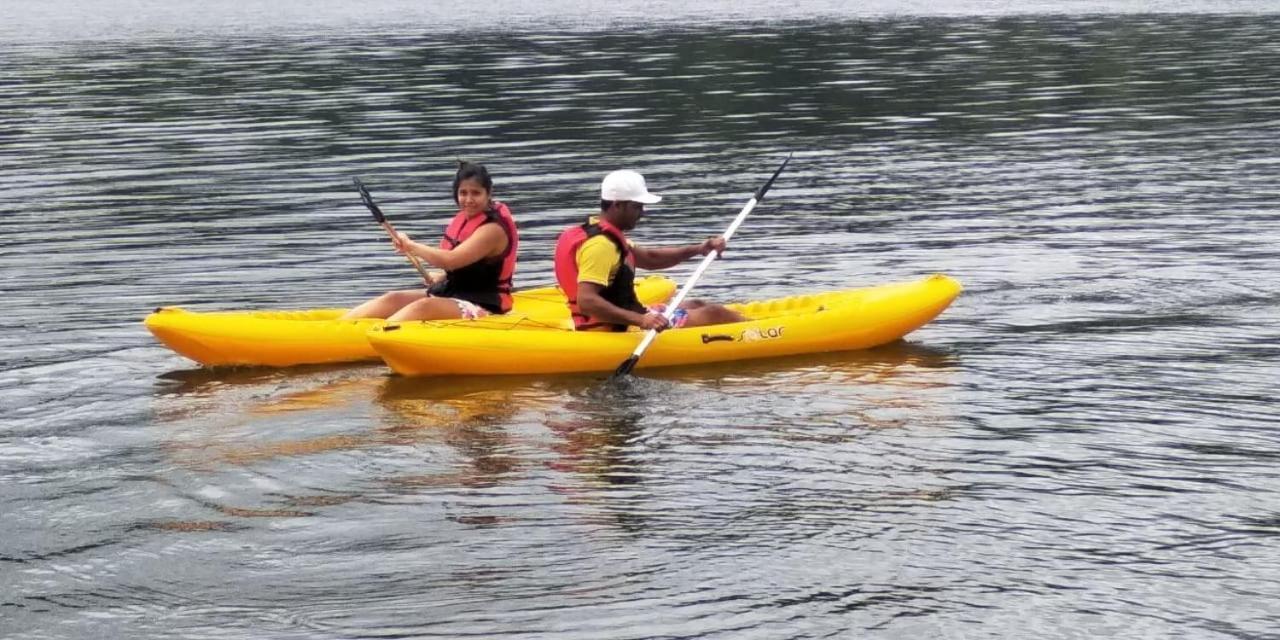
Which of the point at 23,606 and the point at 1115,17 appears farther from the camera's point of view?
the point at 1115,17

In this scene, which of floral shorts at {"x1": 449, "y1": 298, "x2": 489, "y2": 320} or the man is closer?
the man

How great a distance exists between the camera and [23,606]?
6891 mm

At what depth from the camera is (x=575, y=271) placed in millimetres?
10648

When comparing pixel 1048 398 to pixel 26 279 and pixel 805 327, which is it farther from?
pixel 26 279

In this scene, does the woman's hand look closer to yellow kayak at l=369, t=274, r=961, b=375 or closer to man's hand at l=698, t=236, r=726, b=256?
yellow kayak at l=369, t=274, r=961, b=375

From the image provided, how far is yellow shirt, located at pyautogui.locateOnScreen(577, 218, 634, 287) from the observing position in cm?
1040

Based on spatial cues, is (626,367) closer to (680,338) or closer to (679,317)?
(680,338)

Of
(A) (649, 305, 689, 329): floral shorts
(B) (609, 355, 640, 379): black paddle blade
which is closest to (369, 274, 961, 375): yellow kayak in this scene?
(B) (609, 355, 640, 379): black paddle blade

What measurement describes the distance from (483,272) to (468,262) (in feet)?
0.87

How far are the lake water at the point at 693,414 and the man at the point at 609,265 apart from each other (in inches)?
16.0

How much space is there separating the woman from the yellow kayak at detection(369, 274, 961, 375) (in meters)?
0.34

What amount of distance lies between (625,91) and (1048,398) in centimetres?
2114

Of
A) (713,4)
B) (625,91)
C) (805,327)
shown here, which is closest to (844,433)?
(805,327)

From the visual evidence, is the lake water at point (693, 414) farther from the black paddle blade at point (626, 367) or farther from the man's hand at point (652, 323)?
the man's hand at point (652, 323)
